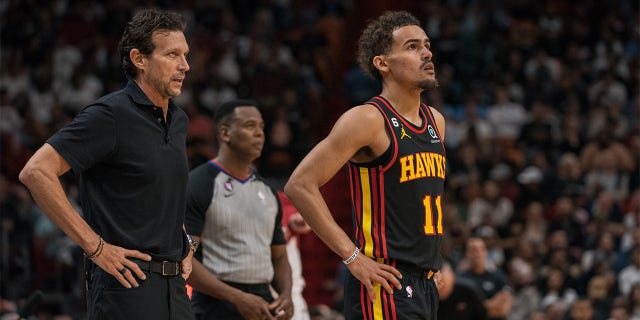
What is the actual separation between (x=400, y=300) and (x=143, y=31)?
186 cm

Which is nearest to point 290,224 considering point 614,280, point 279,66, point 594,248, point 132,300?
point 132,300

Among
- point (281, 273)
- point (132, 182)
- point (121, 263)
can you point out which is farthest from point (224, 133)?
point (121, 263)

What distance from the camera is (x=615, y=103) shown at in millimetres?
18156

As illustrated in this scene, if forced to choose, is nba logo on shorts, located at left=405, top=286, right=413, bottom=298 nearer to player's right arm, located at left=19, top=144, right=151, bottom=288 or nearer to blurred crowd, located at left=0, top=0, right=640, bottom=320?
player's right arm, located at left=19, top=144, right=151, bottom=288

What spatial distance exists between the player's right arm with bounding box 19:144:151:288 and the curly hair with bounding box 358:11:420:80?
1859 mm

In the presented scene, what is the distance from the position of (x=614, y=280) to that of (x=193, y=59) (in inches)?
320

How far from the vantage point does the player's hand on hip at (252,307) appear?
20.5 feet

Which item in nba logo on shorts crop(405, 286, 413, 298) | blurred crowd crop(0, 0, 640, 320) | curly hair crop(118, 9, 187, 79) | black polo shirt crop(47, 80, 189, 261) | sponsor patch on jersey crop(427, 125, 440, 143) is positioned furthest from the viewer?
blurred crowd crop(0, 0, 640, 320)

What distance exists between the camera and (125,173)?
4.66m

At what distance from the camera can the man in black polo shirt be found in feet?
14.7

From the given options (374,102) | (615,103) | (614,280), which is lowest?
(614,280)

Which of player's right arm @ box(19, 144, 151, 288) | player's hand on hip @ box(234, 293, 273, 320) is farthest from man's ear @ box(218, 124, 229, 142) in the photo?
player's right arm @ box(19, 144, 151, 288)

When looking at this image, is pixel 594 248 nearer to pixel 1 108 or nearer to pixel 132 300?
pixel 1 108

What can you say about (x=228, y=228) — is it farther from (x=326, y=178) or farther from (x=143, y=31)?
(x=143, y=31)
